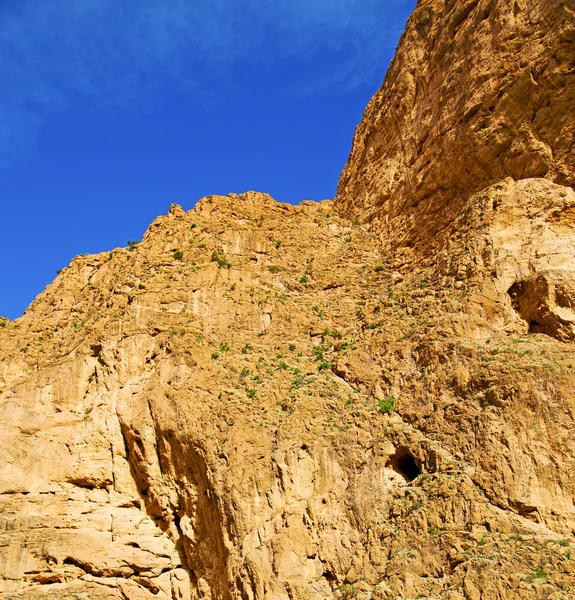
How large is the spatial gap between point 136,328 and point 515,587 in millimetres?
16170

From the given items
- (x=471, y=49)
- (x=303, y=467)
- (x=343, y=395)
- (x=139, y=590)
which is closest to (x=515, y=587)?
(x=303, y=467)

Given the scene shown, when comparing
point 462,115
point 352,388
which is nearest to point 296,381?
point 352,388

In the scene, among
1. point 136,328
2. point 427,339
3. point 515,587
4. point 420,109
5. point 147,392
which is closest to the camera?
point 515,587

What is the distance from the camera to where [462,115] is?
27.2 meters

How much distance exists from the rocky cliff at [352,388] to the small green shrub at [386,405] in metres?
0.07

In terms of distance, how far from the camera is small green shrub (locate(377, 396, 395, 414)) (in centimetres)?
2198

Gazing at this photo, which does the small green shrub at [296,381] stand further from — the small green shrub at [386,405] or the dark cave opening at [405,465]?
the dark cave opening at [405,465]

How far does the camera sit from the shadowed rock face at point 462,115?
24484 mm

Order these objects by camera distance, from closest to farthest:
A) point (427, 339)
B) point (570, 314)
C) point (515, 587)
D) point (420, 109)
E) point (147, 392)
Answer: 1. point (515, 587)
2. point (570, 314)
3. point (427, 339)
4. point (147, 392)
5. point (420, 109)

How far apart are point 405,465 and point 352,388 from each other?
360cm

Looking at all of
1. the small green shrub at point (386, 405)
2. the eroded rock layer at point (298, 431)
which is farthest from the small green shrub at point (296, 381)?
the small green shrub at point (386, 405)

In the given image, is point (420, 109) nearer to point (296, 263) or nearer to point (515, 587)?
point (296, 263)

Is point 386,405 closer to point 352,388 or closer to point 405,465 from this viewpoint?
point 352,388

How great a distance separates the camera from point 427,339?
22.7 metres
